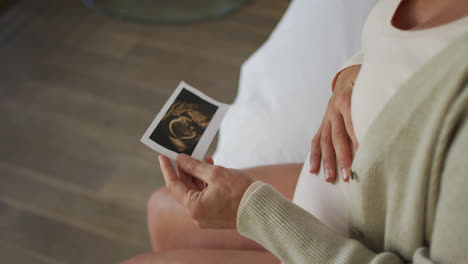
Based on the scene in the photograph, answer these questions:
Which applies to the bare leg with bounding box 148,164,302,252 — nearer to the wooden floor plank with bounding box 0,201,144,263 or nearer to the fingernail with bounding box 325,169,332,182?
the fingernail with bounding box 325,169,332,182

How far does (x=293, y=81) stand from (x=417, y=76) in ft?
1.70

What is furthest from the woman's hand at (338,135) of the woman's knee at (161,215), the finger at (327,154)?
the woman's knee at (161,215)

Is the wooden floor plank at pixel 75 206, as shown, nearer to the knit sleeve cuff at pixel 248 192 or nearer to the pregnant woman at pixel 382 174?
the pregnant woman at pixel 382 174

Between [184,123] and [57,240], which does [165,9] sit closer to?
[57,240]

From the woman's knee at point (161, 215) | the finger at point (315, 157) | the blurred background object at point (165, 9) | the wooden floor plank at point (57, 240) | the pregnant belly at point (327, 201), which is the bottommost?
the wooden floor plank at point (57, 240)

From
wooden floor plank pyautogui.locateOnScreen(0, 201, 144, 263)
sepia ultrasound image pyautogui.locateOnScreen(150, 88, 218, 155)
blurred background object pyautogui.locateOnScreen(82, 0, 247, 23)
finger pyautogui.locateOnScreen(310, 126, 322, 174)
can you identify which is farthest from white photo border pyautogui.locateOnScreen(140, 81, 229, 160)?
blurred background object pyautogui.locateOnScreen(82, 0, 247, 23)

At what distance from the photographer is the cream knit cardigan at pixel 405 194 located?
Result: 1.27 ft

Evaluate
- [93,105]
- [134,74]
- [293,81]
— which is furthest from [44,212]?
[293,81]

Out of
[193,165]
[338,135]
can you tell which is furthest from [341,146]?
[193,165]

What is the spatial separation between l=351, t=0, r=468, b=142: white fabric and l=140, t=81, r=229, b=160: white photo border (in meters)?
0.20

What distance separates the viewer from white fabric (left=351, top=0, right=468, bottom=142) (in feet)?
1.49

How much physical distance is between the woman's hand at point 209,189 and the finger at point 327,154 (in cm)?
13

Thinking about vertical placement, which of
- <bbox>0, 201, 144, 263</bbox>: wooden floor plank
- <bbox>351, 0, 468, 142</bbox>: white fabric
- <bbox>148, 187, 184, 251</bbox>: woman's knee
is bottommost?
<bbox>0, 201, 144, 263</bbox>: wooden floor plank

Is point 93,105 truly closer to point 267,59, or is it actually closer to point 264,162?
point 267,59
